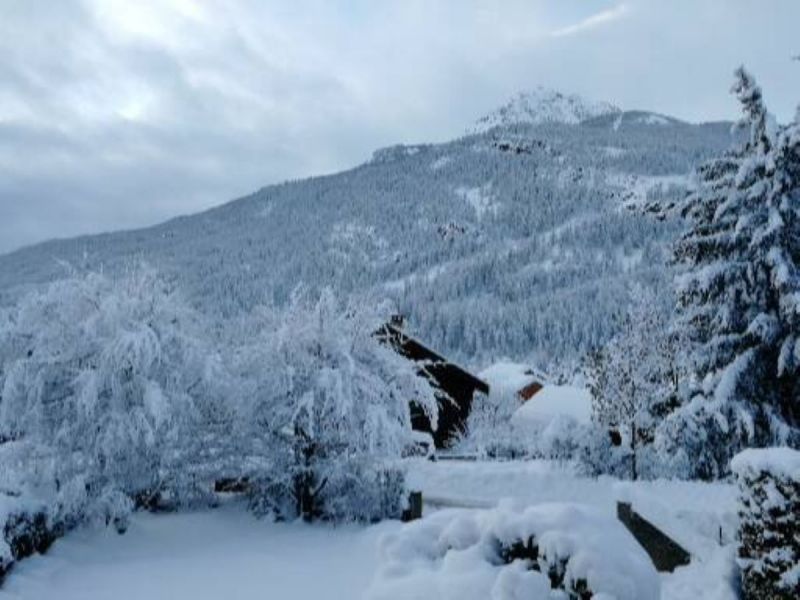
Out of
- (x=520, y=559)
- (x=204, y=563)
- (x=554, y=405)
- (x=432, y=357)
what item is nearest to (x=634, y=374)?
(x=432, y=357)

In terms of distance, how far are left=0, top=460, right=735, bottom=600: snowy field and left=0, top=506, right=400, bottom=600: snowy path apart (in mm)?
15

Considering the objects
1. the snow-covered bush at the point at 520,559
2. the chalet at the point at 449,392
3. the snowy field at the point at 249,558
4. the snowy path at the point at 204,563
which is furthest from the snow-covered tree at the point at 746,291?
the chalet at the point at 449,392

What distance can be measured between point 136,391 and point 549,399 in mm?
43943

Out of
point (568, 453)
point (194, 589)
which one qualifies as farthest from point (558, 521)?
point (568, 453)

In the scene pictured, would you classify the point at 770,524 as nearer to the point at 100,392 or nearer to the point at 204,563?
the point at 204,563

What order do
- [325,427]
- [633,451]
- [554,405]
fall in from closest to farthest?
1. [325,427]
2. [633,451]
3. [554,405]

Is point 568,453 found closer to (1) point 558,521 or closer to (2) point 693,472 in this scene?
(2) point 693,472

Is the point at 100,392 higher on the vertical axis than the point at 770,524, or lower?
higher

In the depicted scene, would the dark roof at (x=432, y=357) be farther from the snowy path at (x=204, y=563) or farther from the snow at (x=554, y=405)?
the snowy path at (x=204, y=563)

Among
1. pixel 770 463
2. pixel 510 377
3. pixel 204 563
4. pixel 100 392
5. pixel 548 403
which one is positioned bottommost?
pixel 204 563

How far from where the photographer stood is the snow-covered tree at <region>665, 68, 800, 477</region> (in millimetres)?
16328

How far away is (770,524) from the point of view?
7.73m

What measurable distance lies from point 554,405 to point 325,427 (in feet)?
132

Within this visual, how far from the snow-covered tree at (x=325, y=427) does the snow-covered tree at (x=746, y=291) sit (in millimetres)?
6753
